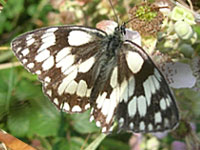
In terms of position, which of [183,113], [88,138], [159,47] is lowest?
[88,138]

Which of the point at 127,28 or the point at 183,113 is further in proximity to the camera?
the point at 183,113

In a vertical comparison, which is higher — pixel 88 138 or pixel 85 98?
pixel 85 98

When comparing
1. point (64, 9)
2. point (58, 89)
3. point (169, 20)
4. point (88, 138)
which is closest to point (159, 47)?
point (169, 20)

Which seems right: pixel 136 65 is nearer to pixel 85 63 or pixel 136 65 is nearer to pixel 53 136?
pixel 85 63

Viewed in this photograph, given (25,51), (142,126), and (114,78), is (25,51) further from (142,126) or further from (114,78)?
(142,126)

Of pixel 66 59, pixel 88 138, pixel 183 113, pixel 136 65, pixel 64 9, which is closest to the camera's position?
pixel 136 65

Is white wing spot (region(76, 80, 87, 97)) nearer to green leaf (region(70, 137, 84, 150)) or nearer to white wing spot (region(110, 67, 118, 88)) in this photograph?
white wing spot (region(110, 67, 118, 88))

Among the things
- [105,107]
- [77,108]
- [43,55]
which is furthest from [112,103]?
[43,55]
